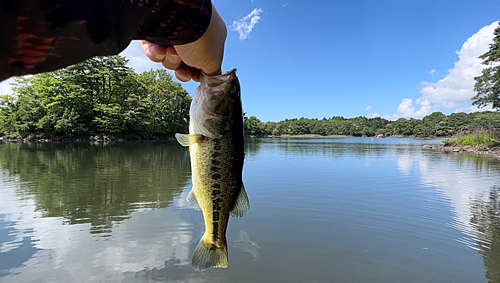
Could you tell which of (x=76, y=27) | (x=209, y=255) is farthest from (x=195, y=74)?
(x=209, y=255)

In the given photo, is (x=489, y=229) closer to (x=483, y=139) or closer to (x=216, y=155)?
(x=216, y=155)

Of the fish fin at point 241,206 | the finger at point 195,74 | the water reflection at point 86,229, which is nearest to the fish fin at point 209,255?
the fish fin at point 241,206

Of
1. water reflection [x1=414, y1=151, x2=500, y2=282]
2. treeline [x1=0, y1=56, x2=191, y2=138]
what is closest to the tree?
water reflection [x1=414, y1=151, x2=500, y2=282]

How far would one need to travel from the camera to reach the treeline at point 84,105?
41.5 meters

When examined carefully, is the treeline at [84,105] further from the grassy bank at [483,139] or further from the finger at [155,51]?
the grassy bank at [483,139]

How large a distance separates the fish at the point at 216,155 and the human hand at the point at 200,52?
0.86 ft

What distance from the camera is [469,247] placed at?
535cm

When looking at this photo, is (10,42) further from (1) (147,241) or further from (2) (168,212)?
(2) (168,212)

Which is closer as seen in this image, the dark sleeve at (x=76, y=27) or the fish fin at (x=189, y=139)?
the dark sleeve at (x=76, y=27)

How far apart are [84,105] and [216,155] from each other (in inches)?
1994

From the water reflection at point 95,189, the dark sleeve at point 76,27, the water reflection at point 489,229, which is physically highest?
the dark sleeve at point 76,27

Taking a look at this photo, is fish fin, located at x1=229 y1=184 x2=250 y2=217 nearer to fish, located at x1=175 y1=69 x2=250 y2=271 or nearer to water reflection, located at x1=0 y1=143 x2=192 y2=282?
fish, located at x1=175 y1=69 x2=250 y2=271

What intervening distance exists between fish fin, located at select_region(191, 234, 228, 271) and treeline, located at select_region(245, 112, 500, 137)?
87414 millimetres

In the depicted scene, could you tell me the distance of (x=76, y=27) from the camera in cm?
61
